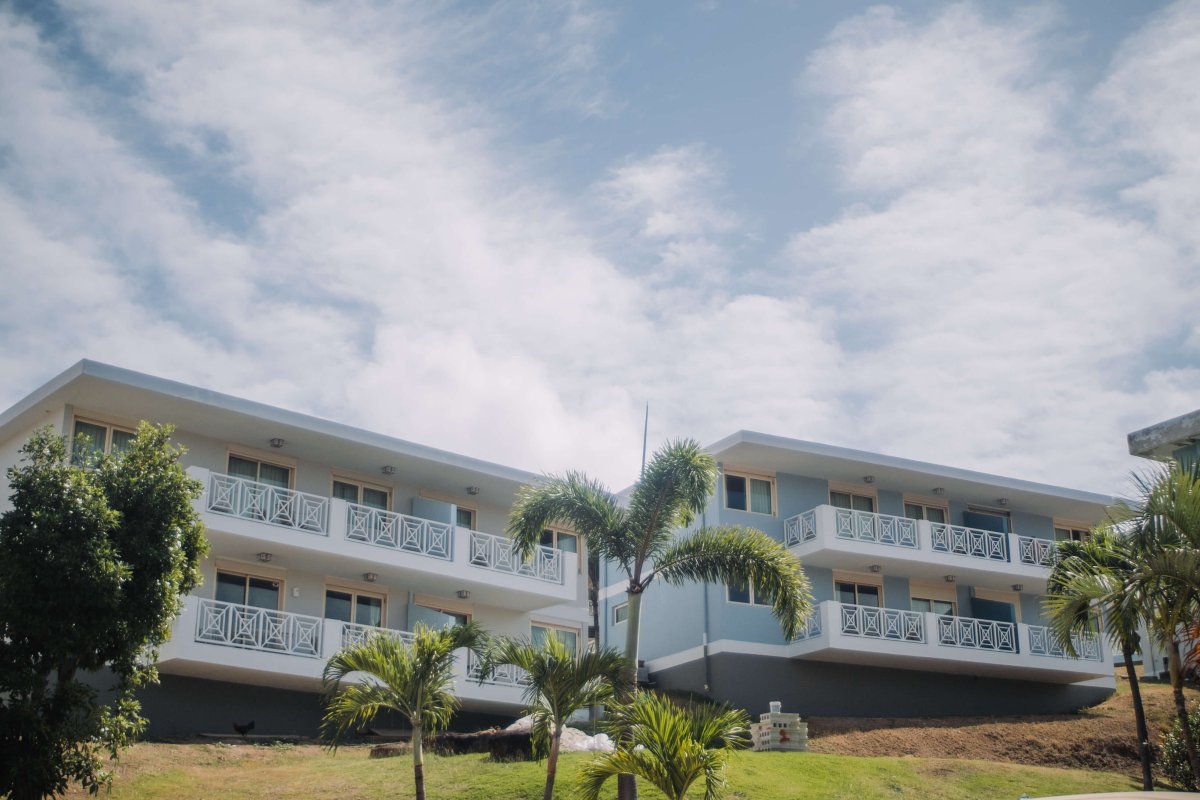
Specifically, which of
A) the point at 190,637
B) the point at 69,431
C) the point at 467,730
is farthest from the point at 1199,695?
the point at 69,431

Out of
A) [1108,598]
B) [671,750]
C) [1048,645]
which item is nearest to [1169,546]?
[1108,598]

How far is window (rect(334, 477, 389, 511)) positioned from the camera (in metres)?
33.7

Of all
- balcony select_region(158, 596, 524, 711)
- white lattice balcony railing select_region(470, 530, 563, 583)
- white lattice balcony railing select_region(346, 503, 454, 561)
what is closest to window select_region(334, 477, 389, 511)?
white lattice balcony railing select_region(346, 503, 454, 561)

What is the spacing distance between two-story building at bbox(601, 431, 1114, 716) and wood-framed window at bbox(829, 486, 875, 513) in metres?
0.04

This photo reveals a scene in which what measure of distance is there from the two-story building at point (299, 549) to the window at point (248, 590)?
0.10ft

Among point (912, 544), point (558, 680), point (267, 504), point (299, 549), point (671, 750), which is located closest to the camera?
point (671, 750)

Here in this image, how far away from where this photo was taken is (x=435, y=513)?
34094 millimetres

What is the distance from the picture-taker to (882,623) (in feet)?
117

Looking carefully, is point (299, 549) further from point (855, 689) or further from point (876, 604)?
point (876, 604)

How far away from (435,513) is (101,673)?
29.5ft

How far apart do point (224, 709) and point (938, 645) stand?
60.0 ft

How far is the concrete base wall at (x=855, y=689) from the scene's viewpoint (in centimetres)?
3534

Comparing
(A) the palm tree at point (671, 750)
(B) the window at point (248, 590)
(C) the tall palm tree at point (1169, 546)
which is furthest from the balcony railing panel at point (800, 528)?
(C) the tall palm tree at point (1169, 546)

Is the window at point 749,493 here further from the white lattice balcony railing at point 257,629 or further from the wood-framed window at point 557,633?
the white lattice balcony railing at point 257,629
